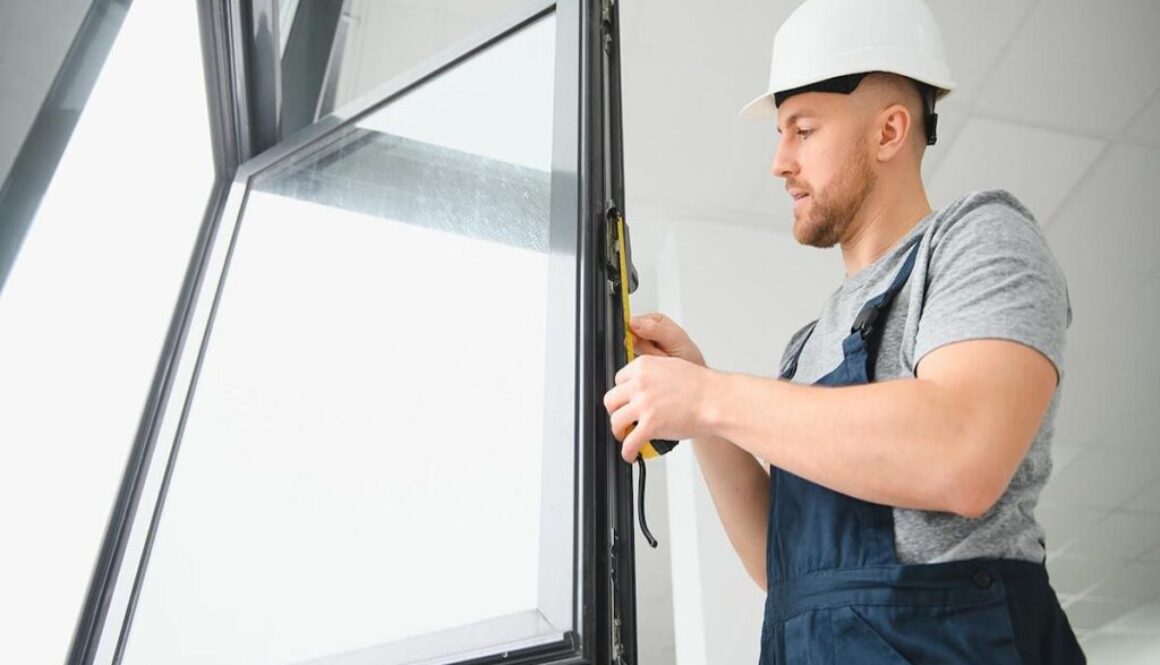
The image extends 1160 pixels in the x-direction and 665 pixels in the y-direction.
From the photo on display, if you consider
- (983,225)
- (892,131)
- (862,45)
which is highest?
(862,45)

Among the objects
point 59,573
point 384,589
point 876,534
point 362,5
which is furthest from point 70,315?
point 362,5

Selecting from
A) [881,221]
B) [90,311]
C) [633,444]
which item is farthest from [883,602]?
[90,311]

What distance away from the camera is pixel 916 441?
0.75 meters

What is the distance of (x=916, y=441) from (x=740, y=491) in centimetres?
38

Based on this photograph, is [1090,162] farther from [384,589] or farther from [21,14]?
[21,14]

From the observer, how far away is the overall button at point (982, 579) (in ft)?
2.55

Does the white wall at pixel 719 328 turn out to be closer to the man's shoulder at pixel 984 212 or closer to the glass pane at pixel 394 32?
the glass pane at pixel 394 32

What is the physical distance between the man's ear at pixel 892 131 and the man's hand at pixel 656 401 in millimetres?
463

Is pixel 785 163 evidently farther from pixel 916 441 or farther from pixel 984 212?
pixel 916 441

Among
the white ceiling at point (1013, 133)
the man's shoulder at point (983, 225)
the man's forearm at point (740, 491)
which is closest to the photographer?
the man's shoulder at point (983, 225)

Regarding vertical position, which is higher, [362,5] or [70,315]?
[362,5]

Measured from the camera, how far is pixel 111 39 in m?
0.97

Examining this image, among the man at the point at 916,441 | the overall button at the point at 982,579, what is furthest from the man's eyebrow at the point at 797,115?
the overall button at the point at 982,579

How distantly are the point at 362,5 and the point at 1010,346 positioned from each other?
6.03ft
